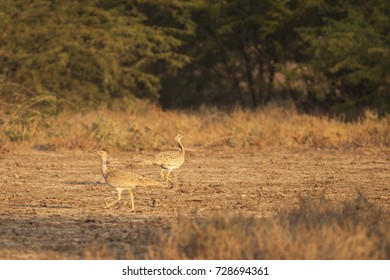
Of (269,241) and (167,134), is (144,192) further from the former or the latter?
(167,134)

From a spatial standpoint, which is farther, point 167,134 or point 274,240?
point 167,134

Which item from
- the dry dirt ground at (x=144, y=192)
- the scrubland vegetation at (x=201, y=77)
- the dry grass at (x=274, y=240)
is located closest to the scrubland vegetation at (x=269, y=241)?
the dry grass at (x=274, y=240)

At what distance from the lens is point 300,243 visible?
7.91 meters

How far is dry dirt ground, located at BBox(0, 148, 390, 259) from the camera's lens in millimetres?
9352

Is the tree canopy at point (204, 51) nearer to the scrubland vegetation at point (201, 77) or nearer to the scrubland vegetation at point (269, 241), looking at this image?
the scrubland vegetation at point (201, 77)

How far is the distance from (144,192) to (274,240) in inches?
226

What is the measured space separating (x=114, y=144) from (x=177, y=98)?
45.3 ft

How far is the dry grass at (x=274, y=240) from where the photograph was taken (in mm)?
7754

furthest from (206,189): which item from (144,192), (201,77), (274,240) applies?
(201,77)

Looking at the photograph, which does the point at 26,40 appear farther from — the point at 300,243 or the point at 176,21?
the point at 300,243

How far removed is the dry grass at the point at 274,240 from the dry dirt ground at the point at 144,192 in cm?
44

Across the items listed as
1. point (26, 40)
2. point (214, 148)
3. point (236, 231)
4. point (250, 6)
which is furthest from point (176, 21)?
point (236, 231)

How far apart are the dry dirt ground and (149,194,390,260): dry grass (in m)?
0.44

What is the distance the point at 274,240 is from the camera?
25.8 ft
